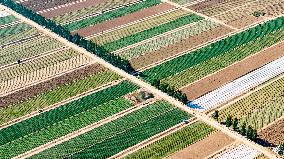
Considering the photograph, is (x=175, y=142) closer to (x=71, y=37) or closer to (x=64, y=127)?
(x=64, y=127)

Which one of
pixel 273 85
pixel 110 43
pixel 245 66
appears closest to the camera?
pixel 273 85

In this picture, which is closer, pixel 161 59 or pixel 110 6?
pixel 161 59

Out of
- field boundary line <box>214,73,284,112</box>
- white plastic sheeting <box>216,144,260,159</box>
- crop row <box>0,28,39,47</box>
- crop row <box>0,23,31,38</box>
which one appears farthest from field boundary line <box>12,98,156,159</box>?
crop row <box>0,23,31,38</box>

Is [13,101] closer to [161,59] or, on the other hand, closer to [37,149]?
[37,149]

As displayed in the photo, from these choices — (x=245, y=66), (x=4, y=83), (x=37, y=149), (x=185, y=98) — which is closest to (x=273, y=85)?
(x=245, y=66)

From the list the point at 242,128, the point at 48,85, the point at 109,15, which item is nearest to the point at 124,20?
the point at 109,15

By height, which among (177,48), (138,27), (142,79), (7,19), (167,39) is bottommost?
(7,19)
